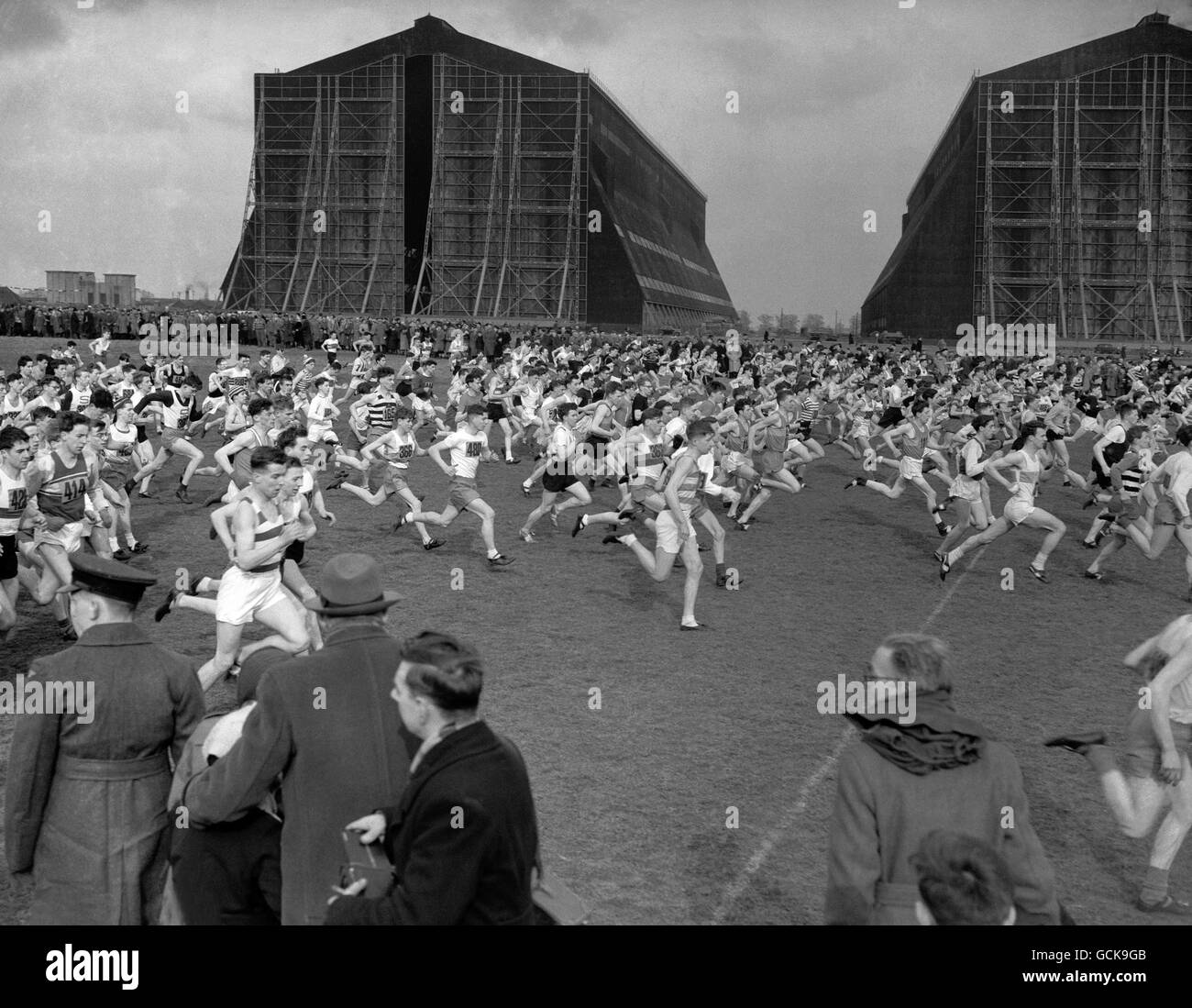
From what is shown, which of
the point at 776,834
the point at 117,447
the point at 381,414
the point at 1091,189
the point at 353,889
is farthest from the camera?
the point at 1091,189

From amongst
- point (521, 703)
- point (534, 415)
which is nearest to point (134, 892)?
point (521, 703)

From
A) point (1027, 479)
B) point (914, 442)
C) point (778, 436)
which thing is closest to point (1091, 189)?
point (914, 442)

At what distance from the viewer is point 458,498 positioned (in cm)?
1395

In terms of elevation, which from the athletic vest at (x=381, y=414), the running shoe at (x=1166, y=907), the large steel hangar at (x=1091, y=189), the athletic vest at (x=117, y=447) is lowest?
the running shoe at (x=1166, y=907)

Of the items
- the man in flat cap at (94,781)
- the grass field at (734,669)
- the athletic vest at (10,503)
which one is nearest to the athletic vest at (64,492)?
the athletic vest at (10,503)

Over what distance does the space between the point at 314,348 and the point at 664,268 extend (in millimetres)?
37006

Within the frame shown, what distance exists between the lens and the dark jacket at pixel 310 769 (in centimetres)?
365

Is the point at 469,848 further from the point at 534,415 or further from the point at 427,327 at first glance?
the point at 427,327

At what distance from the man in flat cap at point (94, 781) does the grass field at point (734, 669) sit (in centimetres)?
167

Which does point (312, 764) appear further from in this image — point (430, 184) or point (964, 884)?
point (430, 184)

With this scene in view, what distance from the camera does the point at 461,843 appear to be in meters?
3.21

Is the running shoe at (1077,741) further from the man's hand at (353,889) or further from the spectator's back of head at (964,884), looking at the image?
the man's hand at (353,889)

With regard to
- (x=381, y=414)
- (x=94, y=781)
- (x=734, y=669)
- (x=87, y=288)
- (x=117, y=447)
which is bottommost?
(x=734, y=669)

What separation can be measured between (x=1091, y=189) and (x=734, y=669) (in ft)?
188
